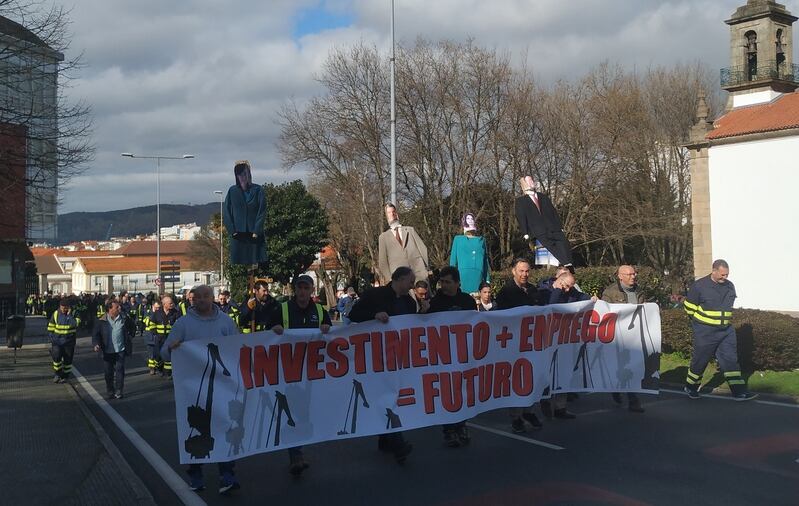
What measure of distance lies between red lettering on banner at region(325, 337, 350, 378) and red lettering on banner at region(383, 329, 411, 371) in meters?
0.47

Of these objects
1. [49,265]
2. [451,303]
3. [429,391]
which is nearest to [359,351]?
[429,391]

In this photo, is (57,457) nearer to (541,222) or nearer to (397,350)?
(397,350)

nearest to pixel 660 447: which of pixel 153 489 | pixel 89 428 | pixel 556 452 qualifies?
pixel 556 452

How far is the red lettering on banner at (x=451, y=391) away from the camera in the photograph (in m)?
8.89

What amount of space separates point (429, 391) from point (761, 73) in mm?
41104

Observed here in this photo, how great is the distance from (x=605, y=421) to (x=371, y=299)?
136 inches

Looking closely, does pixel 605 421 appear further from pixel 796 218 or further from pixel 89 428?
pixel 796 218

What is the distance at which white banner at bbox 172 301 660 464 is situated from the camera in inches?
302

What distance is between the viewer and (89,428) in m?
11.3

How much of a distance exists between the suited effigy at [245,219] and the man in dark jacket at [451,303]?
8.10ft

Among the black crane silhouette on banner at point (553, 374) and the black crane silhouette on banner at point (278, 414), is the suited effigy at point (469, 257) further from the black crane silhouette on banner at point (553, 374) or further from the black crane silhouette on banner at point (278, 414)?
the black crane silhouette on banner at point (278, 414)

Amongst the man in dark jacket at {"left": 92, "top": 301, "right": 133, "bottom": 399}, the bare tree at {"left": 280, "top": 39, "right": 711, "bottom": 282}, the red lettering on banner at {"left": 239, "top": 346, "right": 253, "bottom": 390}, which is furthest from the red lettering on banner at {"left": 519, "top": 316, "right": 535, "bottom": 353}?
the bare tree at {"left": 280, "top": 39, "right": 711, "bottom": 282}

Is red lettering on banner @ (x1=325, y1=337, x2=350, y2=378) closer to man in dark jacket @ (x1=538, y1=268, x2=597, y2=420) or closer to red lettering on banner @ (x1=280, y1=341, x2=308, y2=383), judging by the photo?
red lettering on banner @ (x1=280, y1=341, x2=308, y2=383)

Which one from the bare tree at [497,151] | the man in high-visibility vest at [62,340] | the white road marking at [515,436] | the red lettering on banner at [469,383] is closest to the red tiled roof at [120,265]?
the bare tree at [497,151]
